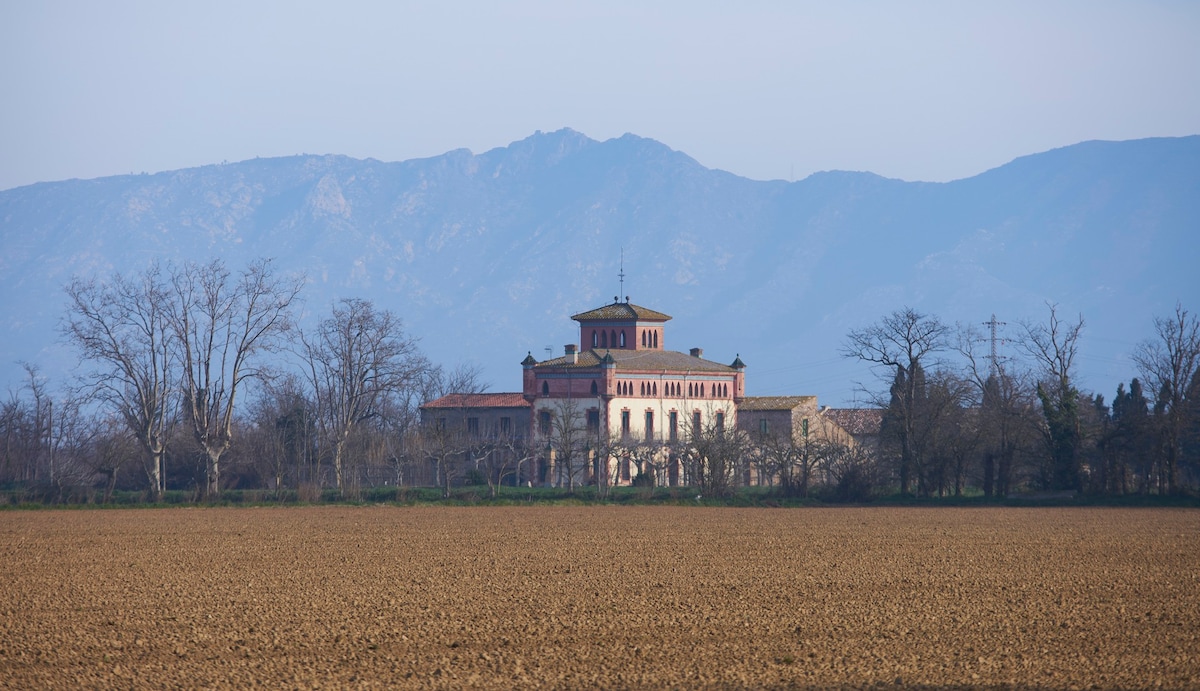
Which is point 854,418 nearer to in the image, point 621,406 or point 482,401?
point 621,406

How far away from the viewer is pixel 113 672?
2017cm

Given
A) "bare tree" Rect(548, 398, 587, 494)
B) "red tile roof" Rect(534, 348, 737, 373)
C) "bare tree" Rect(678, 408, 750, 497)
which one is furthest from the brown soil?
"red tile roof" Rect(534, 348, 737, 373)

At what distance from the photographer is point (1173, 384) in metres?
68.6

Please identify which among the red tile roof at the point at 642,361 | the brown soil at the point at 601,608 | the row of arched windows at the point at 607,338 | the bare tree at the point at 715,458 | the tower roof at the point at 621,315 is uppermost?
the tower roof at the point at 621,315

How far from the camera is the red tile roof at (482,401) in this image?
94375mm

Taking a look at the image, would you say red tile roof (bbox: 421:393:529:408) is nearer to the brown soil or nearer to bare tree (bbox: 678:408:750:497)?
bare tree (bbox: 678:408:750:497)

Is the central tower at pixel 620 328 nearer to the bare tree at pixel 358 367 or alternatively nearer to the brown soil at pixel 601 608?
the bare tree at pixel 358 367

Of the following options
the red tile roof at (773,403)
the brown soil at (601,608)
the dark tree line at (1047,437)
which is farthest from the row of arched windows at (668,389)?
the brown soil at (601,608)

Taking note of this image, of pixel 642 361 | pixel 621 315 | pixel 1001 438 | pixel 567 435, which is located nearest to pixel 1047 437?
pixel 1001 438

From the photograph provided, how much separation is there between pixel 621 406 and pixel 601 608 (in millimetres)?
64660

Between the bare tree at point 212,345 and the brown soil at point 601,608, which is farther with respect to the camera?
the bare tree at point 212,345

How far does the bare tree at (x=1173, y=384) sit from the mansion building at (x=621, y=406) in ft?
68.9

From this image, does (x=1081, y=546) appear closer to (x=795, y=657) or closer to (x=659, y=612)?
(x=659, y=612)

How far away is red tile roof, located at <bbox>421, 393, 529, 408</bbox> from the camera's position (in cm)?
9438
